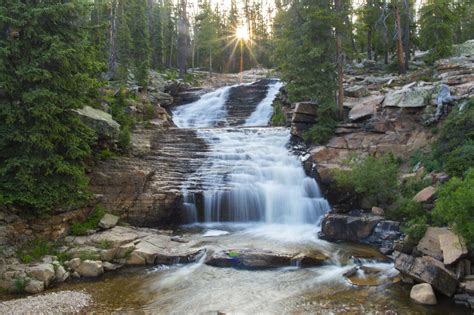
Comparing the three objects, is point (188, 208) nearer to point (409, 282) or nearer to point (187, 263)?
point (187, 263)

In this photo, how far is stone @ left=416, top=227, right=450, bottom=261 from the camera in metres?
9.31

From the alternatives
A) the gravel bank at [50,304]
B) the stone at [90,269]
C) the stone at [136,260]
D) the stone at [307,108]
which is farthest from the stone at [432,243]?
the stone at [307,108]

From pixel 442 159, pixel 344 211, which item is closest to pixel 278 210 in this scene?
pixel 344 211

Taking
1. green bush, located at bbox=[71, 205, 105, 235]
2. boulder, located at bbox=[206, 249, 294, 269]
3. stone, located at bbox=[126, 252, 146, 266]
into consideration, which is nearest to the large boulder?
green bush, located at bbox=[71, 205, 105, 235]

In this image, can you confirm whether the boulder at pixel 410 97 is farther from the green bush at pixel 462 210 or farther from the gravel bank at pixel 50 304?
the gravel bank at pixel 50 304

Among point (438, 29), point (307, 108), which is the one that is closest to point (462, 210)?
point (307, 108)

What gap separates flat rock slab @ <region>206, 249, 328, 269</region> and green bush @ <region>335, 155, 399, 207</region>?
368cm

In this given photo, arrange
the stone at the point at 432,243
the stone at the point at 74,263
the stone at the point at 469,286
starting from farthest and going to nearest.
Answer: the stone at the point at 74,263 → the stone at the point at 432,243 → the stone at the point at 469,286

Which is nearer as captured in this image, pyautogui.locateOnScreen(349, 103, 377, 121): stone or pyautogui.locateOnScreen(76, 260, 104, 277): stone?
pyautogui.locateOnScreen(76, 260, 104, 277): stone

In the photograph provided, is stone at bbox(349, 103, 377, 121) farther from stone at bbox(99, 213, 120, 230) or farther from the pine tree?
the pine tree

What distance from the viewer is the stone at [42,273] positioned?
9828 mm

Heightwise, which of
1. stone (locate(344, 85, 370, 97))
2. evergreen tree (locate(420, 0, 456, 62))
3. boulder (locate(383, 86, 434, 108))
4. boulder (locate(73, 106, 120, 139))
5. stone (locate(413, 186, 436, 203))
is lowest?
stone (locate(413, 186, 436, 203))

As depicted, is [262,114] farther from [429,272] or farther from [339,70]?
[429,272]

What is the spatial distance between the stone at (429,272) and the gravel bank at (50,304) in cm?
746
